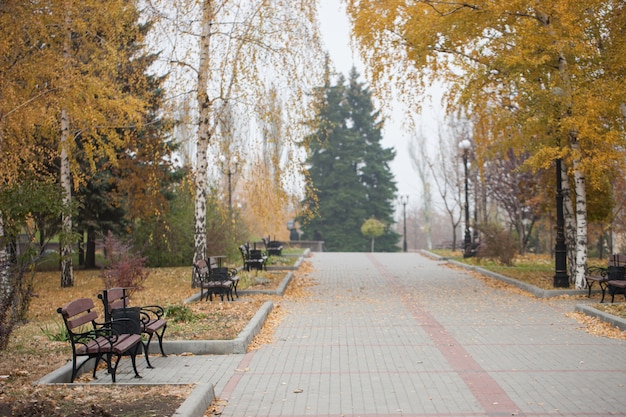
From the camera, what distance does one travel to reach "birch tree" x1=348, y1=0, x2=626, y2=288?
16.0 m

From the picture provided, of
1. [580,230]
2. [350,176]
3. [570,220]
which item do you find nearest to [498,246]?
[570,220]

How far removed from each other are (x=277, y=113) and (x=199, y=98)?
207 cm

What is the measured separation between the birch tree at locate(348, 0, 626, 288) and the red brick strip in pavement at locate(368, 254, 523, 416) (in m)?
5.94

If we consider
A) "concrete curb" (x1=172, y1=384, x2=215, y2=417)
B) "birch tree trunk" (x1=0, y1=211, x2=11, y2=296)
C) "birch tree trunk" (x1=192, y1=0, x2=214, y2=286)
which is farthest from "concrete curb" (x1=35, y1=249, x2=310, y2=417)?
"birch tree trunk" (x1=192, y1=0, x2=214, y2=286)

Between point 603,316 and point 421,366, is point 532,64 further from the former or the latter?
point 421,366

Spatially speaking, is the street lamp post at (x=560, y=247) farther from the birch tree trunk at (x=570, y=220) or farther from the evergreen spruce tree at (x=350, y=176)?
the evergreen spruce tree at (x=350, y=176)

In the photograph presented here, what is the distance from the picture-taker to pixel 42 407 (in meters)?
6.36

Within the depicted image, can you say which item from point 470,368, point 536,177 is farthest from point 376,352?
point 536,177

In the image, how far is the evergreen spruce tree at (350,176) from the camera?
60500 millimetres

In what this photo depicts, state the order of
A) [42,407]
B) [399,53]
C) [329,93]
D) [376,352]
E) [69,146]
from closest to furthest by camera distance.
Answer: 1. [42,407]
2. [376,352]
3. [69,146]
4. [399,53]
5. [329,93]

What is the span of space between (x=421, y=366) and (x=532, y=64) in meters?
10.1

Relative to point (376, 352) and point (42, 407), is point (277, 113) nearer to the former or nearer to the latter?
point (376, 352)

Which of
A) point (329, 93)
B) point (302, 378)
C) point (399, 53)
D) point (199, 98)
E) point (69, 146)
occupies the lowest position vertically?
point (302, 378)

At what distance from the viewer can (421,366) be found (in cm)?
905
